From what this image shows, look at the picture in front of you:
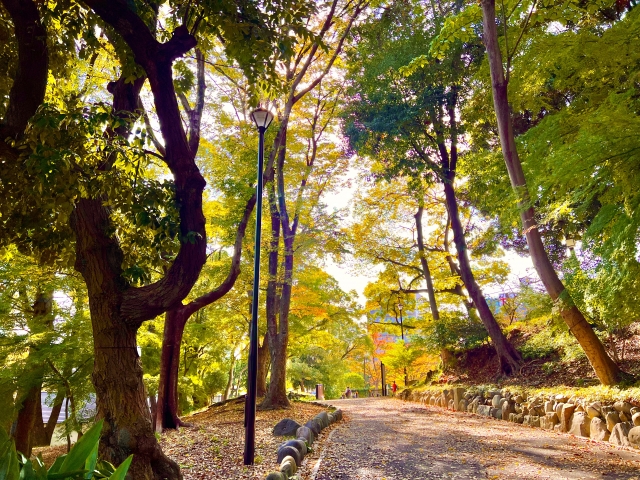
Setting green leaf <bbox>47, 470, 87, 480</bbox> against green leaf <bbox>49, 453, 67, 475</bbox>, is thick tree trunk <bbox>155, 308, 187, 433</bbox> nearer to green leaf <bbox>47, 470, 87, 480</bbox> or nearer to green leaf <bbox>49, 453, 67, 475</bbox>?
green leaf <bbox>49, 453, 67, 475</bbox>

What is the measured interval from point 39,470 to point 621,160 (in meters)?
5.15

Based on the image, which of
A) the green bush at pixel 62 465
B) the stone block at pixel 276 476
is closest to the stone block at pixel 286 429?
the stone block at pixel 276 476

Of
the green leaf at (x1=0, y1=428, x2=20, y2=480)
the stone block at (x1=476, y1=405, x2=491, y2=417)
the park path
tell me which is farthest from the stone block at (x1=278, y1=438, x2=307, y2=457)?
the stone block at (x1=476, y1=405, x2=491, y2=417)

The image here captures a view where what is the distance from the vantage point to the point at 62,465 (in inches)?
62.3

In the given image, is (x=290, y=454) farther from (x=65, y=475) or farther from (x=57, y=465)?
(x=65, y=475)

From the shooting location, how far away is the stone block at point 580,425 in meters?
5.80

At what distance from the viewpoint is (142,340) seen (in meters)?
11.1

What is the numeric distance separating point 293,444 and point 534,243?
16.1 ft

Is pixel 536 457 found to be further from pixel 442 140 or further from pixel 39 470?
pixel 442 140

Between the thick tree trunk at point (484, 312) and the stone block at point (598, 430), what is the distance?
4.22m

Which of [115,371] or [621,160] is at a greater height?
[621,160]

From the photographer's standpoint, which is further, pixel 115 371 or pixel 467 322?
pixel 467 322

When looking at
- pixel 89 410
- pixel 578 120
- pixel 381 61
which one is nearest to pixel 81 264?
pixel 89 410

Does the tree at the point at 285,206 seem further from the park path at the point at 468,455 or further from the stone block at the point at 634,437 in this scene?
the stone block at the point at 634,437
